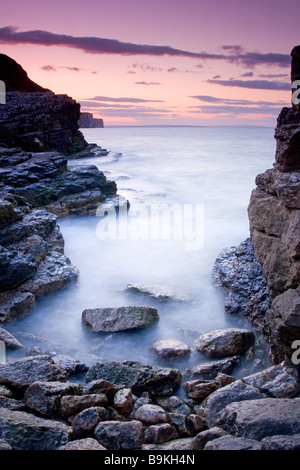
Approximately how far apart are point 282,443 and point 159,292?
456cm

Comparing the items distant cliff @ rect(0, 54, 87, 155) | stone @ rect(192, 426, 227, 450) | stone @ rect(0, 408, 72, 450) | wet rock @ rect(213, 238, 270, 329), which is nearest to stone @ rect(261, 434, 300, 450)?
stone @ rect(192, 426, 227, 450)

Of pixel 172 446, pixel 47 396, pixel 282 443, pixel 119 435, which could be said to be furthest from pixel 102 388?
pixel 282 443

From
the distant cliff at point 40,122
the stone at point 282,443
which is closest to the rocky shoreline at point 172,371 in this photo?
the stone at point 282,443

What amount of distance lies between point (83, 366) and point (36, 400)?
1.19 metres

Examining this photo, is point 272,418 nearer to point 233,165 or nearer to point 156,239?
point 156,239

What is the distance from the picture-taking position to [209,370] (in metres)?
4.77

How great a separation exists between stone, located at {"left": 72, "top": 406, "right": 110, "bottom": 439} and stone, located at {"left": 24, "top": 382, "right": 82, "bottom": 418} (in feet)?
1.23

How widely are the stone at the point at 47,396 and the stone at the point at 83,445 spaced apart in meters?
0.68

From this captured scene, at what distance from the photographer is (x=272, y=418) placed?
122 inches

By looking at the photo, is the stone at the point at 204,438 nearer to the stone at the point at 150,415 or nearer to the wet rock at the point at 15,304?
the stone at the point at 150,415

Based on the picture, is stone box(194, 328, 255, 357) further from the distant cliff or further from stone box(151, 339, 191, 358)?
the distant cliff

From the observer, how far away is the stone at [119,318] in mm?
5898

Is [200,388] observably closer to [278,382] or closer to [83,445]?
[278,382]
